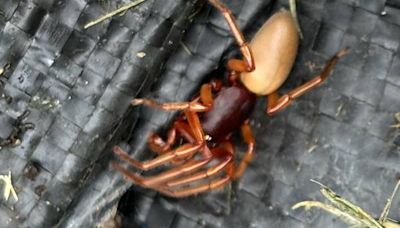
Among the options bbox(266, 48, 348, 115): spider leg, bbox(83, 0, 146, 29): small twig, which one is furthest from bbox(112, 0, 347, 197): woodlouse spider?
bbox(83, 0, 146, 29): small twig

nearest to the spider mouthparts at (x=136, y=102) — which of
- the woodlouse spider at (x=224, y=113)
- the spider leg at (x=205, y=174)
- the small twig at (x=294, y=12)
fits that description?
the woodlouse spider at (x=224, y=113)

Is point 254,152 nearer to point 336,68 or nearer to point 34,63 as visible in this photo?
point 336,68

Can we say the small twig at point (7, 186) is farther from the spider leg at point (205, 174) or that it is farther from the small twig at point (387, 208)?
the small twig at point (387, 208)

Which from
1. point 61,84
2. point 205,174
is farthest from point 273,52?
point 61,84

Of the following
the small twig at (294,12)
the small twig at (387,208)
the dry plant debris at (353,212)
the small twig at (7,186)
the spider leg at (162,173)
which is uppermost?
the small twig at (294,12)

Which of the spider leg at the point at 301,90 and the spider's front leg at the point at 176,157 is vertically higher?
the spider leg at the point at 301,90

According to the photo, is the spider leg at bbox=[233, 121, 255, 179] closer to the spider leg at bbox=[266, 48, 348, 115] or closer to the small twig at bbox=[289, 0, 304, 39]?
the spider leg at bbox=[266, 48, 348, 115]
